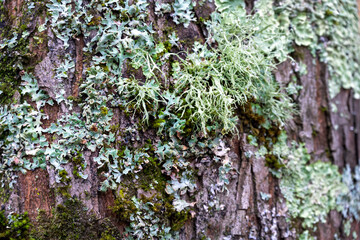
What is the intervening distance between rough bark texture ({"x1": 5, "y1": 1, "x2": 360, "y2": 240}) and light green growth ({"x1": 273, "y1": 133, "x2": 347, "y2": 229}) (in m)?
0.06

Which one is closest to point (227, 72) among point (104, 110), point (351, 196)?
point (104, 110)

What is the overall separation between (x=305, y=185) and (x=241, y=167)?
1.66 ft

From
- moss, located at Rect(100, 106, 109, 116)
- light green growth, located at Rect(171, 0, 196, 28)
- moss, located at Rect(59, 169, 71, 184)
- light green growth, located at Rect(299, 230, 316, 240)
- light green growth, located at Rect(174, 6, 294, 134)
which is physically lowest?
light green growth, located at Rect(299, 230, 316, 240)

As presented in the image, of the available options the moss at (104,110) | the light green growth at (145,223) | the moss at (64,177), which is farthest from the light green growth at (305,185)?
the moss at (64,177)

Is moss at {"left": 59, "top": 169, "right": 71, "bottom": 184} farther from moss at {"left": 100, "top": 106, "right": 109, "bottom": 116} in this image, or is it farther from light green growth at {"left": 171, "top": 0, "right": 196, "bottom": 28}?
light green growth at {"left": 171, "top": 0, "right": 196, "bottom": 28}

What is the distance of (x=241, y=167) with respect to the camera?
1540 mm

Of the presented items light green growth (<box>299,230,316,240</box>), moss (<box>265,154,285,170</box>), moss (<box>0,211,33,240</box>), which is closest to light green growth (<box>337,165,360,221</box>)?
light green growth (<box>299,230,316,240</box>)

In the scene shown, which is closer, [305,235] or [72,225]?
[72,225]

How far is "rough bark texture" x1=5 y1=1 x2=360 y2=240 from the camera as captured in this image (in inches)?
50.3

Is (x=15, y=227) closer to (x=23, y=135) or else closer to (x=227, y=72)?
(x=23, y=135)

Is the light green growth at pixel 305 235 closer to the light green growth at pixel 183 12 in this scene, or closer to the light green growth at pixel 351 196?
the light green growth at pixel 351 196

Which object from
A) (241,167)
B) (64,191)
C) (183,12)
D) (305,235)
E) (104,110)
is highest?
(183,12)

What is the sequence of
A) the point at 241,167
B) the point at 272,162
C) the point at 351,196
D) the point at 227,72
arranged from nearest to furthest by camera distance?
the point at 227,72, the point at 241,167, the point at 272,162, the point at 351,196

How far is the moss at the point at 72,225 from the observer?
4.07ft
